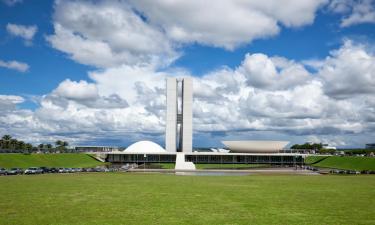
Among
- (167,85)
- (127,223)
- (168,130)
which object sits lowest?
(127,223)

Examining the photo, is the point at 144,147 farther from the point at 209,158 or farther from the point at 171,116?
the point at 209,158

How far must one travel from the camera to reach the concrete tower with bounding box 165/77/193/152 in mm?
98750

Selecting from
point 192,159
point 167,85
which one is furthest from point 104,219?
point 167,85

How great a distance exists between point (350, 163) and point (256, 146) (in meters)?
24.8

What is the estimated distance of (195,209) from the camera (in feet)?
63.5

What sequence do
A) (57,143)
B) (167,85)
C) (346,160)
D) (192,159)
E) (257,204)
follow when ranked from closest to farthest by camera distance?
1. (257,204)
2. (346,160)
3. (192,159)
4. (167,85)
5. (57,143)

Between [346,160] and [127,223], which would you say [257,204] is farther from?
[346,160]

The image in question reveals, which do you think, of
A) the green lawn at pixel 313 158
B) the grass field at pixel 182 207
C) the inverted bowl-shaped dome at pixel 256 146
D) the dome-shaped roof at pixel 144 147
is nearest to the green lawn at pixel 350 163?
the green lawn at pixel 313 158

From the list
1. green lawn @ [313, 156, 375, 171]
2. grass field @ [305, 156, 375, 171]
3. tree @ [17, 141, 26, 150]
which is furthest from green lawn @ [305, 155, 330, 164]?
tree @ [17, 141, 26, 150]

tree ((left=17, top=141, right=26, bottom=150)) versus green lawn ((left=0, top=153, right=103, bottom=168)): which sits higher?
tree ((left=17, top=141, right=26, bottom=150))

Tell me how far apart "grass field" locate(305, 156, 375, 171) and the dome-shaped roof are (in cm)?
3680

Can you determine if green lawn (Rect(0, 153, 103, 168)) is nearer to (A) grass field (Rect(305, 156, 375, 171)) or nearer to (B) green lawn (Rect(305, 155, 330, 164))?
(A) grass field (Rect(305, 156, 375, 171))

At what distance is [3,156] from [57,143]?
59.6m

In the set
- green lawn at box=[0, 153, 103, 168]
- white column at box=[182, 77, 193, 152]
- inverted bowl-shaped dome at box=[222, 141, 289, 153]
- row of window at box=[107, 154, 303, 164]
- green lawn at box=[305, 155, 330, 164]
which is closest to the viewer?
green lawn at box=[0, 153, 103, 168]
